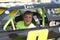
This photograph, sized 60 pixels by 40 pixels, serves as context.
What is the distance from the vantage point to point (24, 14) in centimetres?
499

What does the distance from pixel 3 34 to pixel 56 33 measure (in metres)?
1.17

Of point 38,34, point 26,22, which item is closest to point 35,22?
point 26,22

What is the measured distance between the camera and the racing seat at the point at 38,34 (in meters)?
4.78

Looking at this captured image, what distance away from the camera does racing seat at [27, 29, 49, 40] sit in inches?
188

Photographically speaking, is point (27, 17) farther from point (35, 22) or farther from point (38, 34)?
point (38, 34)

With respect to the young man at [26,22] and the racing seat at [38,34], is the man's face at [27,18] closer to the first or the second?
the young man at [26,22]

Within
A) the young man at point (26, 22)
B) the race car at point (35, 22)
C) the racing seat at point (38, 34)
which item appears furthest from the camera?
Answer: the young man at point (26, 22)

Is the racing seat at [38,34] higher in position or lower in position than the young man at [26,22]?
lower

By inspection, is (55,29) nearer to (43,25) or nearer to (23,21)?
(43,25)

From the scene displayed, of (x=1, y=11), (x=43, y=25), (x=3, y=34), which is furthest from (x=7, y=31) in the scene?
(x=43, y=25)

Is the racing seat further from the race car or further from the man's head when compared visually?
the man's head

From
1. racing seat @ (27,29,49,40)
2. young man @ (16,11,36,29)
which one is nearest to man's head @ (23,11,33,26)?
young man @ (16,11,36,29)

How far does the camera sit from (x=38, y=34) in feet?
16.0

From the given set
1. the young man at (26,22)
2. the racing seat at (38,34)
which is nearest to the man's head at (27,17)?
the young man at (26,22)
